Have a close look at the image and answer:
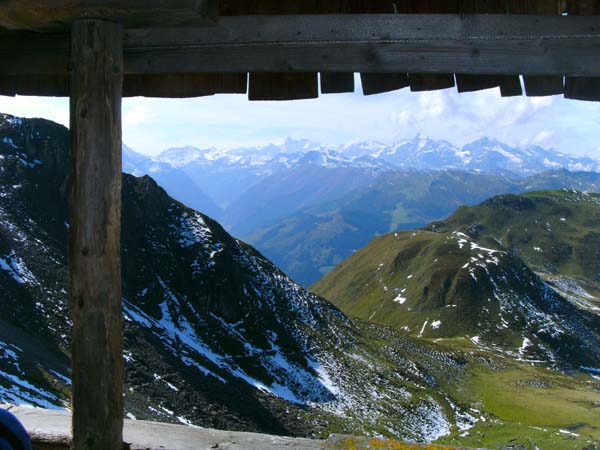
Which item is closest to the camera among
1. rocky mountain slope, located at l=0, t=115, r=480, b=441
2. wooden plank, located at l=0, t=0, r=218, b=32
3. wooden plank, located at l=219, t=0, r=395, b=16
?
wooden plank, located at l=0, t=0, r=218, b=32

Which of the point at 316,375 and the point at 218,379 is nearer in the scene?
the point at 218,379

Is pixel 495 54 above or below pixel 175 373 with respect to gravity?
above

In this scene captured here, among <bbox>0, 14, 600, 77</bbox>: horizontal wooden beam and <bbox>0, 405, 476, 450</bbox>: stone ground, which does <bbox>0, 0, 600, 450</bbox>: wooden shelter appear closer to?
<bbox>0, 14, 600, 77</bbox>: horizontal wooden beam

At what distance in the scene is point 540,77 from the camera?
472 cm

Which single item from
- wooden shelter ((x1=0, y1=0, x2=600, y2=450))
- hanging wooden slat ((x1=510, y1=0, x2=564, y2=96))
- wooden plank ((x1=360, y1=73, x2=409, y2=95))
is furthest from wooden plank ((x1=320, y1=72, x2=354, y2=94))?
hanging wooden slat ((x1=510, y1=0, x2=564, y2=96))

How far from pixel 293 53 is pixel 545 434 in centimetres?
7954

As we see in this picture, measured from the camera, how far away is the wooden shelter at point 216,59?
4012mm

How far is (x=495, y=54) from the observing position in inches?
177

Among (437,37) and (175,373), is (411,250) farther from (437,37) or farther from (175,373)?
(437,37)

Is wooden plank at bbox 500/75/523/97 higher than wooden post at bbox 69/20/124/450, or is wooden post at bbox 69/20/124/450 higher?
wooden plank at bbox 500/75/523/97

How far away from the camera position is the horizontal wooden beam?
175 inches

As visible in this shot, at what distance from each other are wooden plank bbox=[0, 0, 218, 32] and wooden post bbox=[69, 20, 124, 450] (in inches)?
7.2

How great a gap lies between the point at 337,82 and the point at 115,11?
6.96ft

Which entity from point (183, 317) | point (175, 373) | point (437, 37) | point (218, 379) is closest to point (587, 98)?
point (437, 37)
